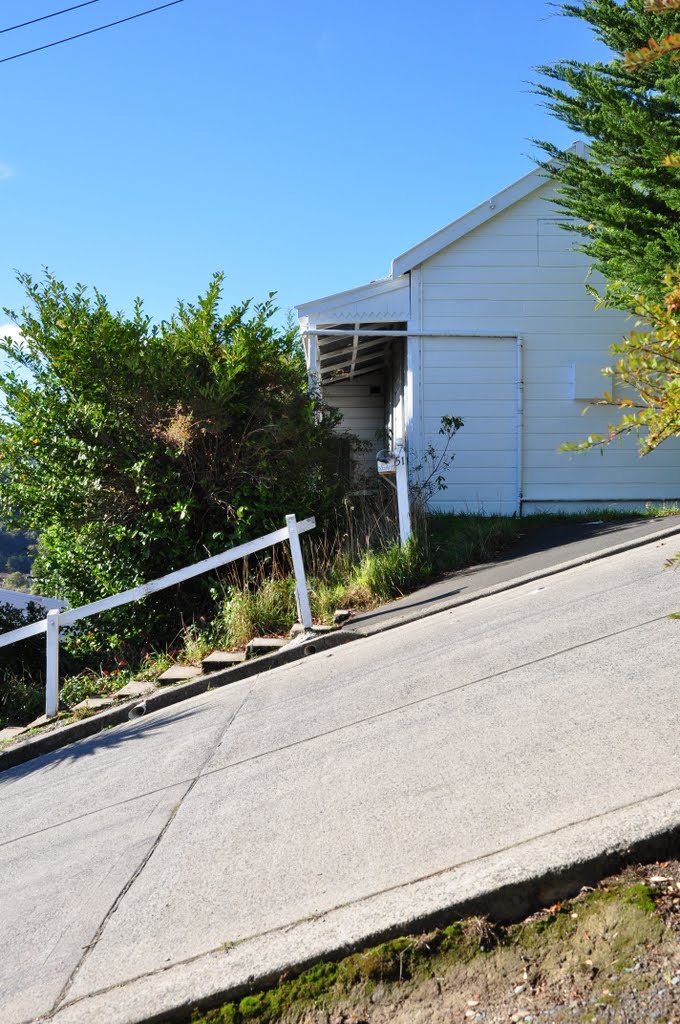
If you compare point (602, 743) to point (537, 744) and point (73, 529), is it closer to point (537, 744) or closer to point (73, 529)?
point (537, 744)

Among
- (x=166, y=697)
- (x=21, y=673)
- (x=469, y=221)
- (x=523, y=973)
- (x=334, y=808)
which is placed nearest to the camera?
(x=523, y=973)

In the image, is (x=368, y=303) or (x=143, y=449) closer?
(x=143, y=449)

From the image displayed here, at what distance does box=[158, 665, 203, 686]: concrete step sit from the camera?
26.0 feet

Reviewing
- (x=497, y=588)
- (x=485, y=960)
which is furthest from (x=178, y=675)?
(x=485, y=960)

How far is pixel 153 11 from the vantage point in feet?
35.6

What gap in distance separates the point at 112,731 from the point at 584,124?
7912mm

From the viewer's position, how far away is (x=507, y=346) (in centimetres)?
1305

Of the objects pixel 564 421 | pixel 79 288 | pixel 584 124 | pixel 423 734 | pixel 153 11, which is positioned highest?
pixel 153 11

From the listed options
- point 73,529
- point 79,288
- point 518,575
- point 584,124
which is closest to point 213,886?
point 518,575

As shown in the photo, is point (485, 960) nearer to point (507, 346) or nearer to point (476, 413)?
point (476, 413)

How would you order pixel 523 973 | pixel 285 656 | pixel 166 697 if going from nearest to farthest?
1. pixel 523 973
2. pixel 166 697
3. pixel 285 656

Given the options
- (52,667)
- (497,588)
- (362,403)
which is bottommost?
(52,667)

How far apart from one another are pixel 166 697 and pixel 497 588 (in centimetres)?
296

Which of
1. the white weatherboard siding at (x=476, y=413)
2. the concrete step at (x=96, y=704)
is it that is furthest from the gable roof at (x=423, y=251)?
the concrete step at (x=96, y=704)
